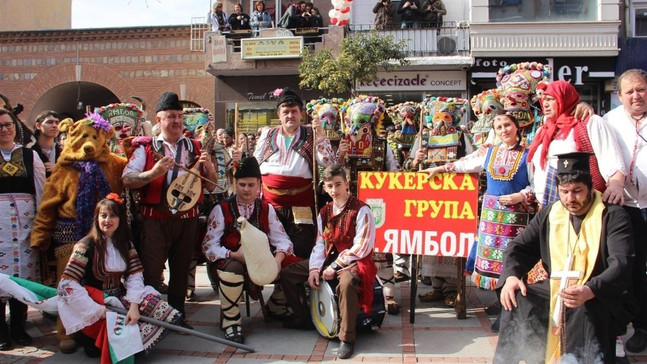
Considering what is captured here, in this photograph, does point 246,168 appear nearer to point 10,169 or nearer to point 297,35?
point 10,169

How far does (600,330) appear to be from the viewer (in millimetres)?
3078

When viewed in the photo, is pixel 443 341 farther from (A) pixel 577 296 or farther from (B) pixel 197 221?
(B) pixel 197 221

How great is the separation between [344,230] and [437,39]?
1209 cm

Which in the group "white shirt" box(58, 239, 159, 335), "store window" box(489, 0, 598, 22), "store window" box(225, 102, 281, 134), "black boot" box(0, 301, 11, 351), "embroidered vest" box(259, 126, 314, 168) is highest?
"store window" box(489, 0, 598, 22)

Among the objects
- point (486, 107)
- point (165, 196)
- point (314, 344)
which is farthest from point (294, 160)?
point (486, 107)

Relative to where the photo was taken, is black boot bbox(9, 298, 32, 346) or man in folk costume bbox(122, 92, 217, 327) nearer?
black boot bbox(9, 298, 32, 346)

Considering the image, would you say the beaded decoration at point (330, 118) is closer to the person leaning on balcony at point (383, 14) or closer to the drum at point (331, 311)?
the drum at point (331, 311)

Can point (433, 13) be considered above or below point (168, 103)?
above

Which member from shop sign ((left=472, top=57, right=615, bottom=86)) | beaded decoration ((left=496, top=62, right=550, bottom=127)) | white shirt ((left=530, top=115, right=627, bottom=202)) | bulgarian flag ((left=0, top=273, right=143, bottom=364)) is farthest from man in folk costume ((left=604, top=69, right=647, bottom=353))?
shop sign ((left=472, top=57, right=615, bottom=86))

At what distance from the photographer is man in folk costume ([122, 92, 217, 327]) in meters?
4.52

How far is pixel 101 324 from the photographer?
12.9 ft

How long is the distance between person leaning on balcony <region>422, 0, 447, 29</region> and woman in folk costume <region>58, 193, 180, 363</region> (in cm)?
1297

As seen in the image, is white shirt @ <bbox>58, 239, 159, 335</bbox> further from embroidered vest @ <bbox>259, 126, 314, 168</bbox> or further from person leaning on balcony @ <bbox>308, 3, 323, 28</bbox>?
person leaning on balcony @ <bbox>308, 3, 323, 28</bbox>

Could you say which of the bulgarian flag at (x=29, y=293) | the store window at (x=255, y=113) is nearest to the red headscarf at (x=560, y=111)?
the bulgarian flag at (x=29, y=293)
